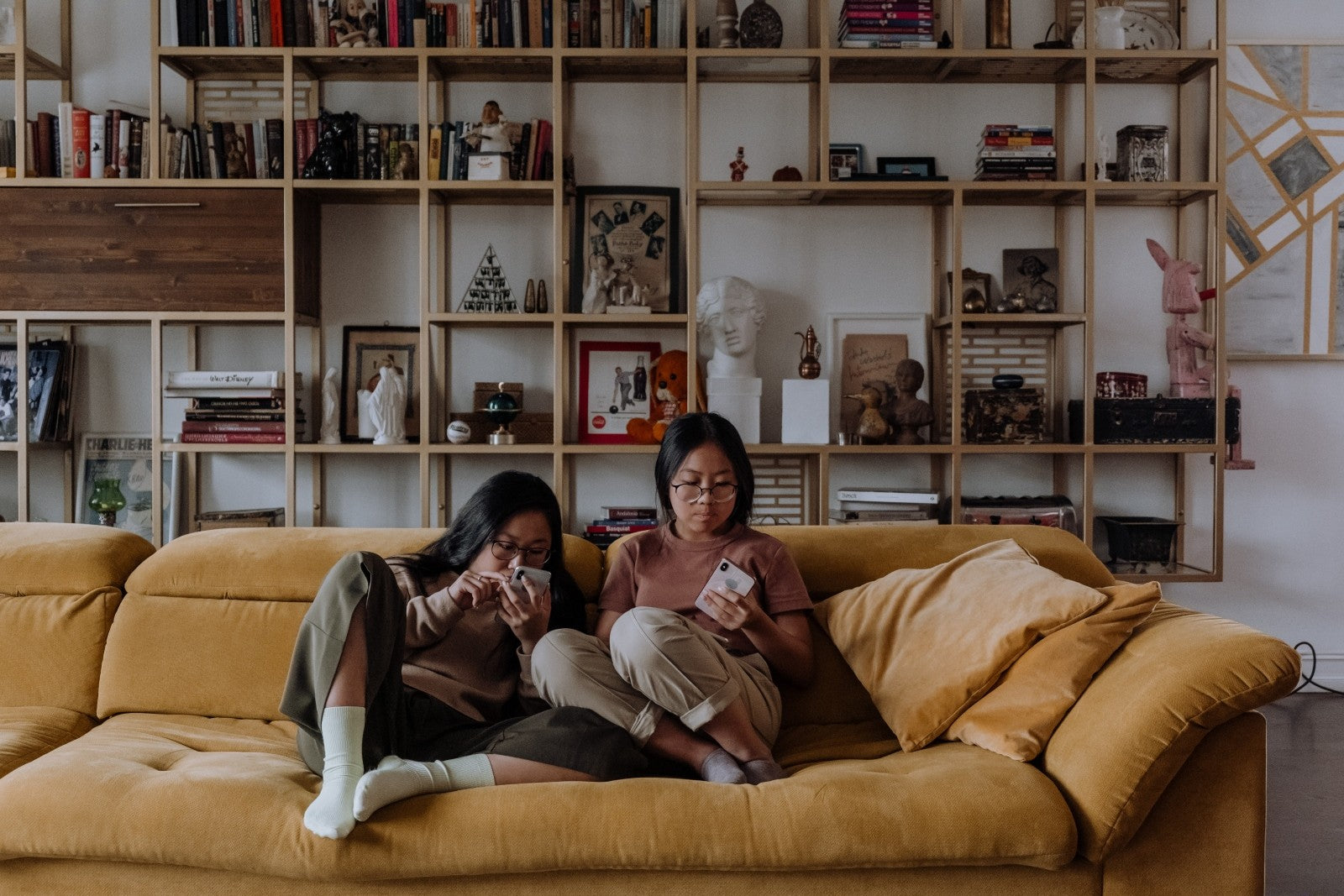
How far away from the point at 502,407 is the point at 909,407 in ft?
4.43

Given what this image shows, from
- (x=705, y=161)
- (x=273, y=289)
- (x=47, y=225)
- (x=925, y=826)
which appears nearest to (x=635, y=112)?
(x=705, y=161)

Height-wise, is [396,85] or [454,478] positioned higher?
[396,85]

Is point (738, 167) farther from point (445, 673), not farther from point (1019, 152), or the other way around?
point (445, 673)

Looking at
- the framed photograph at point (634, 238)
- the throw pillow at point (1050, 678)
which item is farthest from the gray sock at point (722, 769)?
the framed photograph at point (634, 238)

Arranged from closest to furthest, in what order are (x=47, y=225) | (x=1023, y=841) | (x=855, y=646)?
(x=1023, y=841) < (x=855, y=646) < (x=47, y=225)

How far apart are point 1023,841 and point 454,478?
8.54 ft

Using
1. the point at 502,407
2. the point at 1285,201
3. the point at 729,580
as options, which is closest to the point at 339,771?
the point at 729,580

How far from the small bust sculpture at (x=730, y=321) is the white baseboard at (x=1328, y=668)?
7.46ft

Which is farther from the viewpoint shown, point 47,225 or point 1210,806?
point 47,225

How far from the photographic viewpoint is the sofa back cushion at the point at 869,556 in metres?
2.13

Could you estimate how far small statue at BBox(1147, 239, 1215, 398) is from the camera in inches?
141

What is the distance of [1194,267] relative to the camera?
11.8 ft

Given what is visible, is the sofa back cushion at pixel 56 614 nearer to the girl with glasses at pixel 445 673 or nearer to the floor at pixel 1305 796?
the girl with glasses at pixel 445 673

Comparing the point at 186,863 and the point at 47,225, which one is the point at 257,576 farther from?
the point at 47,225
